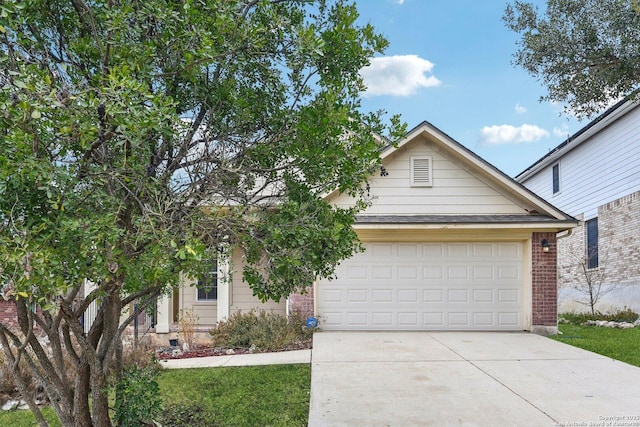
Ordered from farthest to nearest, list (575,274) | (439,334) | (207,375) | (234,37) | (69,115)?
1. (575,274)
2. (439,334)
3. (207,375)
4. (234,37)
5. (69,115)

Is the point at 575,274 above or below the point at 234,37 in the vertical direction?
below

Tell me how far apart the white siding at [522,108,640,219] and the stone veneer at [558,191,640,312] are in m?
0.46

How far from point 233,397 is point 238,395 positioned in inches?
4.1

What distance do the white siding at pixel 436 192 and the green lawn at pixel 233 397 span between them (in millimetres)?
5174

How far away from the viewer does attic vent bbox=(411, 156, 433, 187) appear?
11680 millimetres

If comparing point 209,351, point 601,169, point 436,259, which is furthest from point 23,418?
point 601,169

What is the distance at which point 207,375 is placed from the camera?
24.7 ft

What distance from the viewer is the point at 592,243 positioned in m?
17.8

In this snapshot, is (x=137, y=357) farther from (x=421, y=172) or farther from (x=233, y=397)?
(x=421, y=172)

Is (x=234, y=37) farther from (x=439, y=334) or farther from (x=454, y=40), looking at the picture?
(x=454, y=40)

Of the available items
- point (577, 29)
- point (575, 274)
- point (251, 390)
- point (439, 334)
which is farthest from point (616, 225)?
point (251, 390)

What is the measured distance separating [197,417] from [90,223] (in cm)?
347

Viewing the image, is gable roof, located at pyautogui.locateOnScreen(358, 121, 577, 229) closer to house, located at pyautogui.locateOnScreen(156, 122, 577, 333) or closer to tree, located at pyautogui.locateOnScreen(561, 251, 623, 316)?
house, located at pyautogui.locateOnScreen(156, 122, 577, 333)

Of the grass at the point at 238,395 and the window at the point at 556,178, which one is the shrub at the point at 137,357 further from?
the window at the point at 556,178
